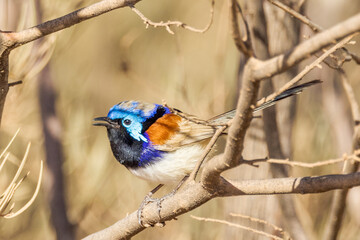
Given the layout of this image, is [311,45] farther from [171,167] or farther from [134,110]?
[134,110]

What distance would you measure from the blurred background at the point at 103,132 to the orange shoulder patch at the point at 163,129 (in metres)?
0.57

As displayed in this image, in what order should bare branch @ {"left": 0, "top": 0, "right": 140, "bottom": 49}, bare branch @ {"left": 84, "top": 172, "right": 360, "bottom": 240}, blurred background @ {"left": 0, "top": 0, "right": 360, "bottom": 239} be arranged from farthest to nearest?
blurred background @ {"left": 0, "top": 0, "right": 360, "bottom": 239}
bare branch @ {"left": 0, "top": 0, "right": 140, "bottom": 49}
bare branch @ {"left": 84, "top": 172, "right": 360, "bottom": 240}

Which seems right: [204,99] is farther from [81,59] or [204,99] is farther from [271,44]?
[81,59]

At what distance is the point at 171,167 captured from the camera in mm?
3584

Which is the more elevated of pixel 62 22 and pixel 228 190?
pixel 62 22

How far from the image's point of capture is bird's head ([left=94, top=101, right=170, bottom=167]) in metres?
3.65

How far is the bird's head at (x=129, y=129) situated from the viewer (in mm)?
3650

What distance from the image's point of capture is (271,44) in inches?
152

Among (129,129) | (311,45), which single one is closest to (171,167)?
(129,129)

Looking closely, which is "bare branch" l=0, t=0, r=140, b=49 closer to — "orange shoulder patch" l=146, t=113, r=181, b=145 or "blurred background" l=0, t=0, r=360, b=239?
"blurred background" l=0, t=0, r=360, b=239

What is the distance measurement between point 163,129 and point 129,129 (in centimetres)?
24

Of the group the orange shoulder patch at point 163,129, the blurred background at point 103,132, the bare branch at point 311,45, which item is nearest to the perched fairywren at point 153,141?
the orange shoulder patch at point 163,129

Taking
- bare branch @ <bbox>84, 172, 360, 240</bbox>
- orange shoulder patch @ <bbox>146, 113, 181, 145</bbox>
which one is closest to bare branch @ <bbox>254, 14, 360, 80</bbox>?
bare branch @ <bbox>84, 172, 360, 240</bbox>

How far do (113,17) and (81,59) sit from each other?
39.4 inches
